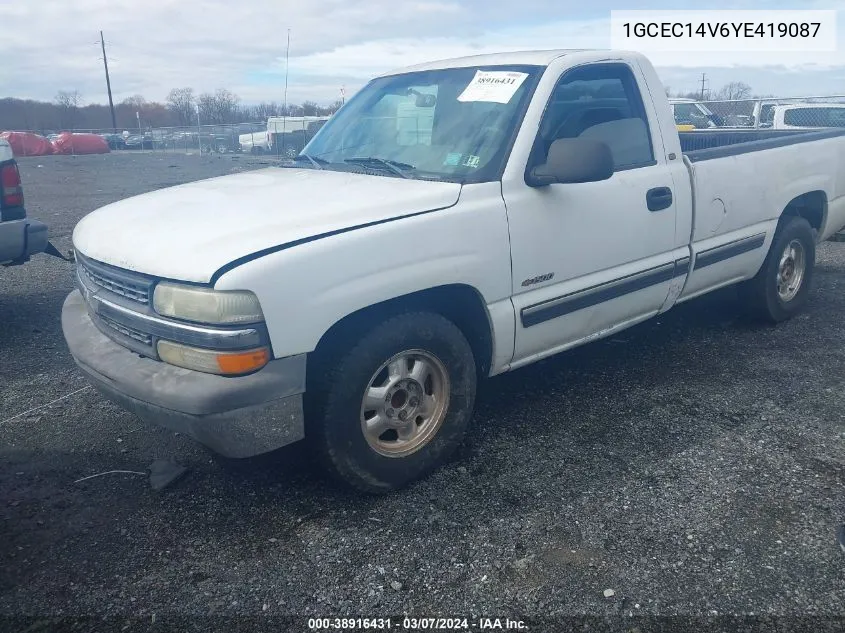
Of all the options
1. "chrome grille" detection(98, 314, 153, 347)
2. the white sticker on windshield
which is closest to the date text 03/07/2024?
"chrome grille" detection(98, 314, 153, 347)

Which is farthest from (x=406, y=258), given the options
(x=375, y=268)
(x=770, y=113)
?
(x=770, y=113)

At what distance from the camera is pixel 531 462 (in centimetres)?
346

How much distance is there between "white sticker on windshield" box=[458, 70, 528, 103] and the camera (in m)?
3.61

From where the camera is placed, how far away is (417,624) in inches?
94.7

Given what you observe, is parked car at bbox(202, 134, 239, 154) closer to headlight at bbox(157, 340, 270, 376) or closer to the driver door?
the driver door

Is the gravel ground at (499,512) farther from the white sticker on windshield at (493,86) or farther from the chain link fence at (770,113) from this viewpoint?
the chain link fence at (770,113)

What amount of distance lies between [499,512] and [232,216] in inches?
66.5

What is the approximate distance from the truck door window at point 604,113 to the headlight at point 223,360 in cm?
181

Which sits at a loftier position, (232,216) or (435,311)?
(232,216)

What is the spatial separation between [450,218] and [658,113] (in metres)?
1.85

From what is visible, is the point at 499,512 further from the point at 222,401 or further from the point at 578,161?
the point at 578,161

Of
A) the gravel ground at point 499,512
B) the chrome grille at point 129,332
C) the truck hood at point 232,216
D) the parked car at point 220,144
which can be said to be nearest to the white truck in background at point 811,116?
the gravel ground at point 499,512

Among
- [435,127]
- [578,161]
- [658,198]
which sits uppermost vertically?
[435,127]

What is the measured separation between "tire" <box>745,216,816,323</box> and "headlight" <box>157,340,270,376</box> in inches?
156
